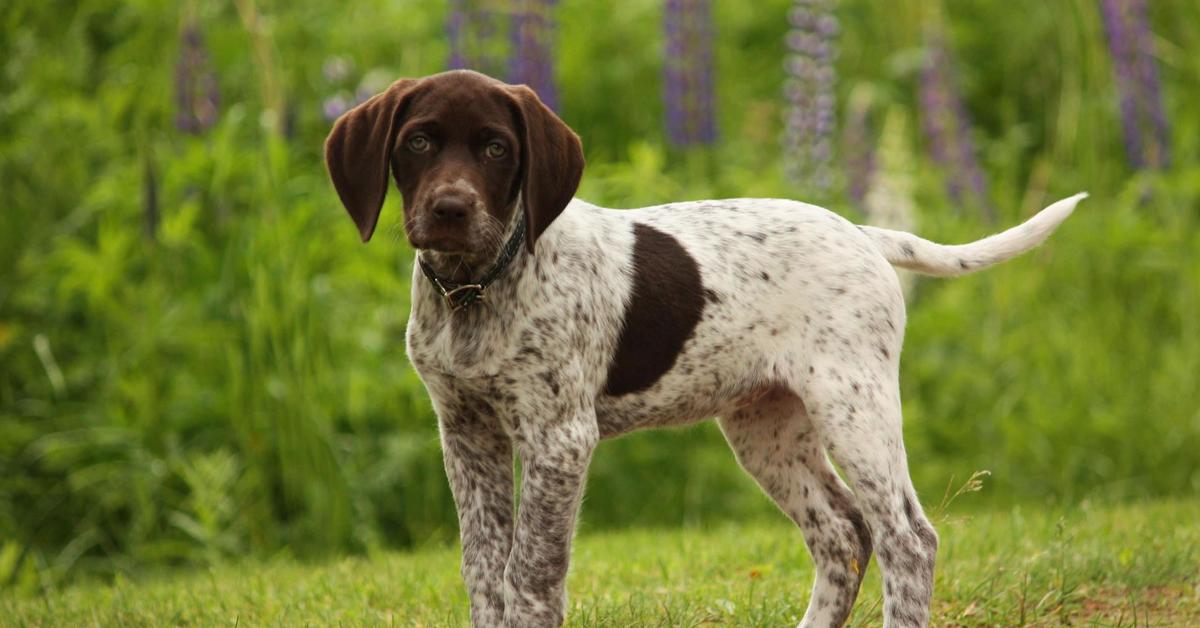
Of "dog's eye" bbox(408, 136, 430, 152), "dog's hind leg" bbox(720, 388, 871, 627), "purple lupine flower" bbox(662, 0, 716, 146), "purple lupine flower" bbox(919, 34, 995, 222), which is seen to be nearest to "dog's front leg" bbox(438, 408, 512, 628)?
"dog's eye" bbox(408, 136, 430, 152)

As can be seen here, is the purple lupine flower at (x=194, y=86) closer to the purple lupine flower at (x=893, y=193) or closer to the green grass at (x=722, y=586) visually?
the green grass at (x=722, y=586)

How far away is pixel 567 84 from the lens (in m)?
10.9

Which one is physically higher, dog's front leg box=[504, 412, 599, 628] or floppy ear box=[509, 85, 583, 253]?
floppy ear box=[509, 85, 583, 253]

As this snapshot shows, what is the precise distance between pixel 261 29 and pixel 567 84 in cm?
304

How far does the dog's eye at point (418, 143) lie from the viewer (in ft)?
12.9

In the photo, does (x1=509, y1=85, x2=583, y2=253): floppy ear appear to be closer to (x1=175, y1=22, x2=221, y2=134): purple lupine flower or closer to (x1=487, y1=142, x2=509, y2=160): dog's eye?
(x1=487, y1=142, x2=509, y2=160): dog's eye

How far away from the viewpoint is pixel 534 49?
838 cm

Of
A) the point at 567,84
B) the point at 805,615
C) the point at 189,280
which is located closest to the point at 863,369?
the point at 805,615

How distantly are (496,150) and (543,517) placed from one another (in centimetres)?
97

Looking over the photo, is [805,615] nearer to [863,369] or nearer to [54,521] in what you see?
[863,369]

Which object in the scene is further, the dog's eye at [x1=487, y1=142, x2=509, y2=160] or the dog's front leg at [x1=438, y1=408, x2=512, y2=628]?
the dog's front leg at [x1=438, y1=408, x2=512, y2=628]

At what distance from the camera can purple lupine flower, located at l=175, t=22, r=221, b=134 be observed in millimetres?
8047

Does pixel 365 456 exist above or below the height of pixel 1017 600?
below

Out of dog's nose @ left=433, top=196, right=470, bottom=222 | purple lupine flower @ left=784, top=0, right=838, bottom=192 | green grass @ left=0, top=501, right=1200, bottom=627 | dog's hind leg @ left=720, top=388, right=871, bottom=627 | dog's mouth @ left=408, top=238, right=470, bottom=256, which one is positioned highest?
dog's nose @ left=433, top=196, right=470, bottom=222
